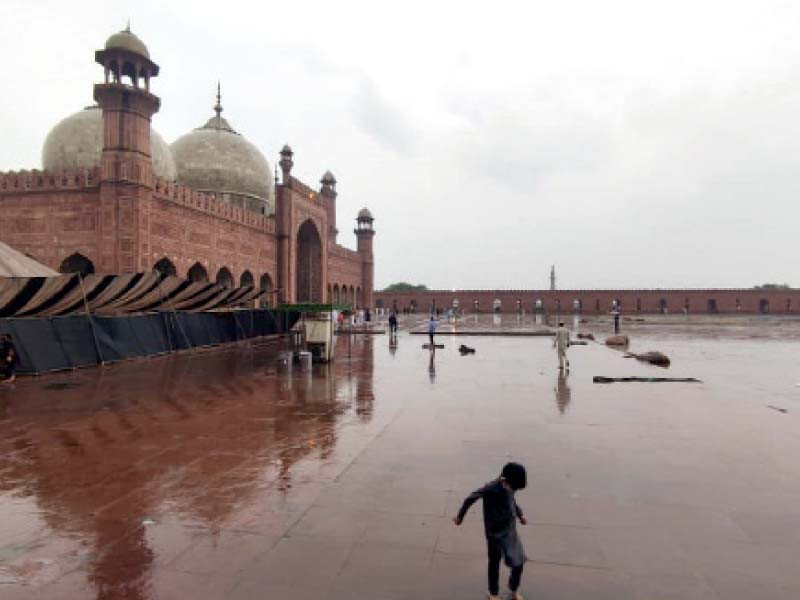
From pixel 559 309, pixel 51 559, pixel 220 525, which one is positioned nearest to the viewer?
pixel 51 559

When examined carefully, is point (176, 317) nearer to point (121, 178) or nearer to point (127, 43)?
point (121, 178)

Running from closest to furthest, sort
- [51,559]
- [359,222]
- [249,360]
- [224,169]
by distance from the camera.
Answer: [51,559] < [249,360] < [224,169] < [359,222]

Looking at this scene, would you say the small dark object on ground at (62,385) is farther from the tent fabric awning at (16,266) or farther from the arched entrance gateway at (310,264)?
the arched entrance gateway at (310,264)

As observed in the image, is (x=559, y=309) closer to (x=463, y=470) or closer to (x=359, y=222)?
(x=359, y=222)

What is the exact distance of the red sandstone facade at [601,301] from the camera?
5509cm

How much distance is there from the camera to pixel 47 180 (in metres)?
20.7

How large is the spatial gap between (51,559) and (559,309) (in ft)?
185

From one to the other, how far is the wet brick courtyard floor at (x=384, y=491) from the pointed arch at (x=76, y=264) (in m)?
12.2

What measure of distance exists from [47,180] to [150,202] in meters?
4.01

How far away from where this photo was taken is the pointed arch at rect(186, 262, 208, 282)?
81.6ft

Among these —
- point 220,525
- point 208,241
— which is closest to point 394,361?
point 220,525

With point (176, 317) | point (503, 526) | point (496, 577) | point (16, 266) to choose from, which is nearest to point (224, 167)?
point (176, 317)

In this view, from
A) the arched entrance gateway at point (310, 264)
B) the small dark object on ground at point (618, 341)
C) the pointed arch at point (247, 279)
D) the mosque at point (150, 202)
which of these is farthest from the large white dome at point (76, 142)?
the small dark object on ground at point (618, 341)

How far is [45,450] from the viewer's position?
587 cm
